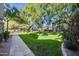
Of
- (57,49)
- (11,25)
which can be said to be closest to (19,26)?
(11,25)

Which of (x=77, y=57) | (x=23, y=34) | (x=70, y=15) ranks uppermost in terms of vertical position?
(x=70, y=15)

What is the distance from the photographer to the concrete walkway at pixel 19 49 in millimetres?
3336

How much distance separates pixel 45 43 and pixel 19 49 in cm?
33

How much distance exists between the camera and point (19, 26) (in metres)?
3.37

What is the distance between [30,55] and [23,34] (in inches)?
10.9

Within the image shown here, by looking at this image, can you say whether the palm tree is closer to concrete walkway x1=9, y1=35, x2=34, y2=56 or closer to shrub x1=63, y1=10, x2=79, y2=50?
concrete walkway x1=9, y1=35, x2=34, y2=56

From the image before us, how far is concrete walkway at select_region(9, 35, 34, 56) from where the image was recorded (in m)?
3.34

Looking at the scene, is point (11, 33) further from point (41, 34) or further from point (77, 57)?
point (77, 57)

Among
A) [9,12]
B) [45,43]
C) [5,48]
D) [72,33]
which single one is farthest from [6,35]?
[72,33]

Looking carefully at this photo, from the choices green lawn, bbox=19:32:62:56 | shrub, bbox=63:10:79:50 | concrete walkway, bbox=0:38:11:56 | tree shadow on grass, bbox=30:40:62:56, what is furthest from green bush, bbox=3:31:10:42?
shrub, bbox=63:10:79:50

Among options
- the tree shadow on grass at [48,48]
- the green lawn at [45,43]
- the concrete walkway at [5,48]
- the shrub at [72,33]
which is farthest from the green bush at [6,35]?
the shrub at [72,33]

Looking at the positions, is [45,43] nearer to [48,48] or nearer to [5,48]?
[48,48]

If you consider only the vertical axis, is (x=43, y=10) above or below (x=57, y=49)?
above

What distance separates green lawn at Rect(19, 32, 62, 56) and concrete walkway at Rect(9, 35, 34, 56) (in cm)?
5
